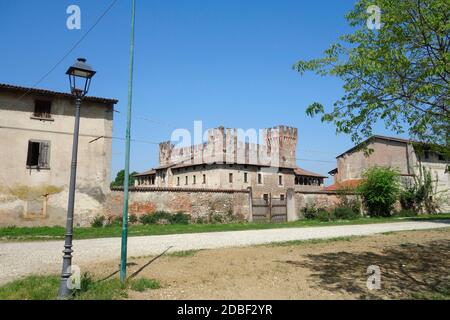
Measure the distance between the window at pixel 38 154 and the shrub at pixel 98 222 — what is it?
415 cm

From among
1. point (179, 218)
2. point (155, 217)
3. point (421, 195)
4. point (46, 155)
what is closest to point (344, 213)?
point (421, 195)

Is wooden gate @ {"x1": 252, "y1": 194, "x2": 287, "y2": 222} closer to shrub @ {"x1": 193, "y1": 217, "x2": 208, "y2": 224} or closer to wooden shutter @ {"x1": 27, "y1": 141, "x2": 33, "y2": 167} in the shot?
shrub @ {"x1": 193, "y1": 217, "x2": 208, "y2": 224}

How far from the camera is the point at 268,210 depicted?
2666 centimetres

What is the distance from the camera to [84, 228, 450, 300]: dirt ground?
20.3ft

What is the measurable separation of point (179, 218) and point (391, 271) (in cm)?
1722

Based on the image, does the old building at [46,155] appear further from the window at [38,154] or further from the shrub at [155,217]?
the shrub at [155,217]

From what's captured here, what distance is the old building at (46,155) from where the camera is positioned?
2058 cm

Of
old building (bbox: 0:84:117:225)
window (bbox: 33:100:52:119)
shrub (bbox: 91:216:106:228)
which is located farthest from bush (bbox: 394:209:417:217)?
window (bbox: 33:100:52:119)

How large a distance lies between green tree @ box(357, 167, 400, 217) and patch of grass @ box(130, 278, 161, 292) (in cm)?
2679

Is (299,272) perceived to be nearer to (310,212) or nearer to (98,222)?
(98,222)

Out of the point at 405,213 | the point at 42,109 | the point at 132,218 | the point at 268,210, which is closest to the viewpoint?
the point at 42,109

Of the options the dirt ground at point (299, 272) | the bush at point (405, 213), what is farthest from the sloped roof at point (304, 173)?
the dirt ground at point (299, 272)

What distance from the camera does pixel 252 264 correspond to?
28.4 feet
